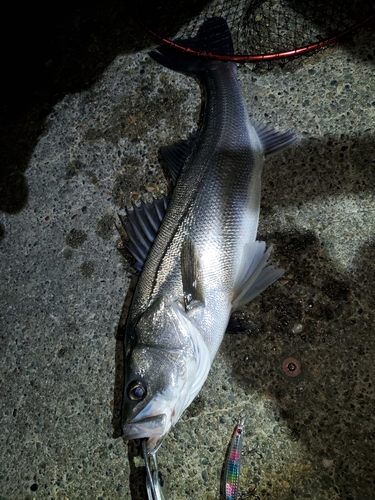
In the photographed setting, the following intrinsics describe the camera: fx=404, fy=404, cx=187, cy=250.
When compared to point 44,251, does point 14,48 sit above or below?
above

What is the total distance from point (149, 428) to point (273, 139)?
2.09m

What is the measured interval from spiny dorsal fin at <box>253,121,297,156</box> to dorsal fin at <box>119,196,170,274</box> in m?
0.82

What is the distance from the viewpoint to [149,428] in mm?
2121

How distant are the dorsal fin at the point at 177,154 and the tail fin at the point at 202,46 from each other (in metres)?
0.66

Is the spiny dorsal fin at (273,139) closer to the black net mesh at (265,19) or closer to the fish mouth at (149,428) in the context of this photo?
the black net mesh at (265,19)

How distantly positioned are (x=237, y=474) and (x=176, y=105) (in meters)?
2.78

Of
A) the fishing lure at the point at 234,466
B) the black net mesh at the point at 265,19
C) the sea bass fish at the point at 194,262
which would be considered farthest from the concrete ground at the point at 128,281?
the sea bass fish at the point at 194,262

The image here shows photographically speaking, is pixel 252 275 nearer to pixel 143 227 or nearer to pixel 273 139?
pixel 143 227

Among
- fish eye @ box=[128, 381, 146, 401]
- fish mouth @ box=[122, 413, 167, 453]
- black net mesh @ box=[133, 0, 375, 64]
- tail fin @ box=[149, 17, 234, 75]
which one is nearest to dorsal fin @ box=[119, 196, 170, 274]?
fish eye @ box=[128, 381, 146, 401]

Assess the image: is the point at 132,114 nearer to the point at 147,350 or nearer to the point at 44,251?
the point at 44,251

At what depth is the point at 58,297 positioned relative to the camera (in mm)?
3279

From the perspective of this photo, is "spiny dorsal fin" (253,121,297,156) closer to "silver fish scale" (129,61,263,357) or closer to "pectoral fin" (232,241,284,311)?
"silver fish scale" (129,61,263,357)

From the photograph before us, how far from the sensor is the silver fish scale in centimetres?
242

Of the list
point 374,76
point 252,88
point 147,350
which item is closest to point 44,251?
point 147,350
